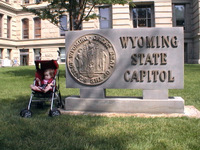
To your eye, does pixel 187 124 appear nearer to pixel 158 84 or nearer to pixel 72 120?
pixel 158 84

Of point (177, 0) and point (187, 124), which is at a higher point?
point (177, 0)

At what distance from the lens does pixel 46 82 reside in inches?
241

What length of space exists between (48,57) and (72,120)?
29042mm

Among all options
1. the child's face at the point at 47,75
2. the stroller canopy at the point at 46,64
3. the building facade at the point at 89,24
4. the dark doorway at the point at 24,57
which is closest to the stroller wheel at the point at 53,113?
the child's face at the point at 47,75

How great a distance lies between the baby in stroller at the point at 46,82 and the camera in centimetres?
564

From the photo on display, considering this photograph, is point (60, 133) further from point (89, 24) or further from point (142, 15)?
point (142, 15)

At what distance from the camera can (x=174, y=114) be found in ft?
17.9

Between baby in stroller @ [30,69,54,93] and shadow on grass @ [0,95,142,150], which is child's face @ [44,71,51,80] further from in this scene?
shadow on grass @ [0,95,142,150]

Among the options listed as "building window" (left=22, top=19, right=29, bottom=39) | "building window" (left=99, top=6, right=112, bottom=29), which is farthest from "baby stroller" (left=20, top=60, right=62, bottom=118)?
"building window" (left=22, top=19, right=29, bottom=39)

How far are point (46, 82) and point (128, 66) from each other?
2.23 m

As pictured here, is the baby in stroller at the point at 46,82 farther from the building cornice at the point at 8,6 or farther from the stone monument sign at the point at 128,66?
the building cornice at the point at 8,6

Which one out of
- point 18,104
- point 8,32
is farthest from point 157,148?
point 8,32

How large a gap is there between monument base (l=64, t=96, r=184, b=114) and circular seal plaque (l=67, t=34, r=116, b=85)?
51cm

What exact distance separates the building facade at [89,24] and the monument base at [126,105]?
1917 cm
